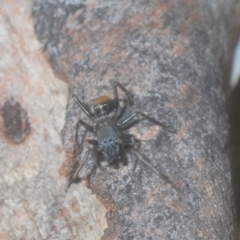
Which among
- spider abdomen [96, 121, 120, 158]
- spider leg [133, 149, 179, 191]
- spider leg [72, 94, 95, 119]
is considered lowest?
spider abdomen [96, 121, 120, 158]

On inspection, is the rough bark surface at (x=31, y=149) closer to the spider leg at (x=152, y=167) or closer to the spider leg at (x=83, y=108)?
the spider leg at (x=83, y=108)

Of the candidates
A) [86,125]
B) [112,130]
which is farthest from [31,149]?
[112,130]

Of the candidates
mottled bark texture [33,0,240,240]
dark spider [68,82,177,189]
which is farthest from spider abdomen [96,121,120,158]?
mottled bark texture [33,0,240,240]

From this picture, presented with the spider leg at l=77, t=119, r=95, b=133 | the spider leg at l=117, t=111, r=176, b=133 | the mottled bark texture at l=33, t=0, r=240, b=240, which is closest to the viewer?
the mottled bark texture at l=33, t=0, r=240, b=240

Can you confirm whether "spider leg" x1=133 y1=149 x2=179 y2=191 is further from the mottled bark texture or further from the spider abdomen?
the spider abdomen

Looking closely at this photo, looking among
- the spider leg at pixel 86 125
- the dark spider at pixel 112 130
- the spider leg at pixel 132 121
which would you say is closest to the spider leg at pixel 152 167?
the dark spider at pixel 112 130

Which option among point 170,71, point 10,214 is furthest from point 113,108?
point 10,214

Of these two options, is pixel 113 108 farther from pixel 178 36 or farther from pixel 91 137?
pixel 178 36
